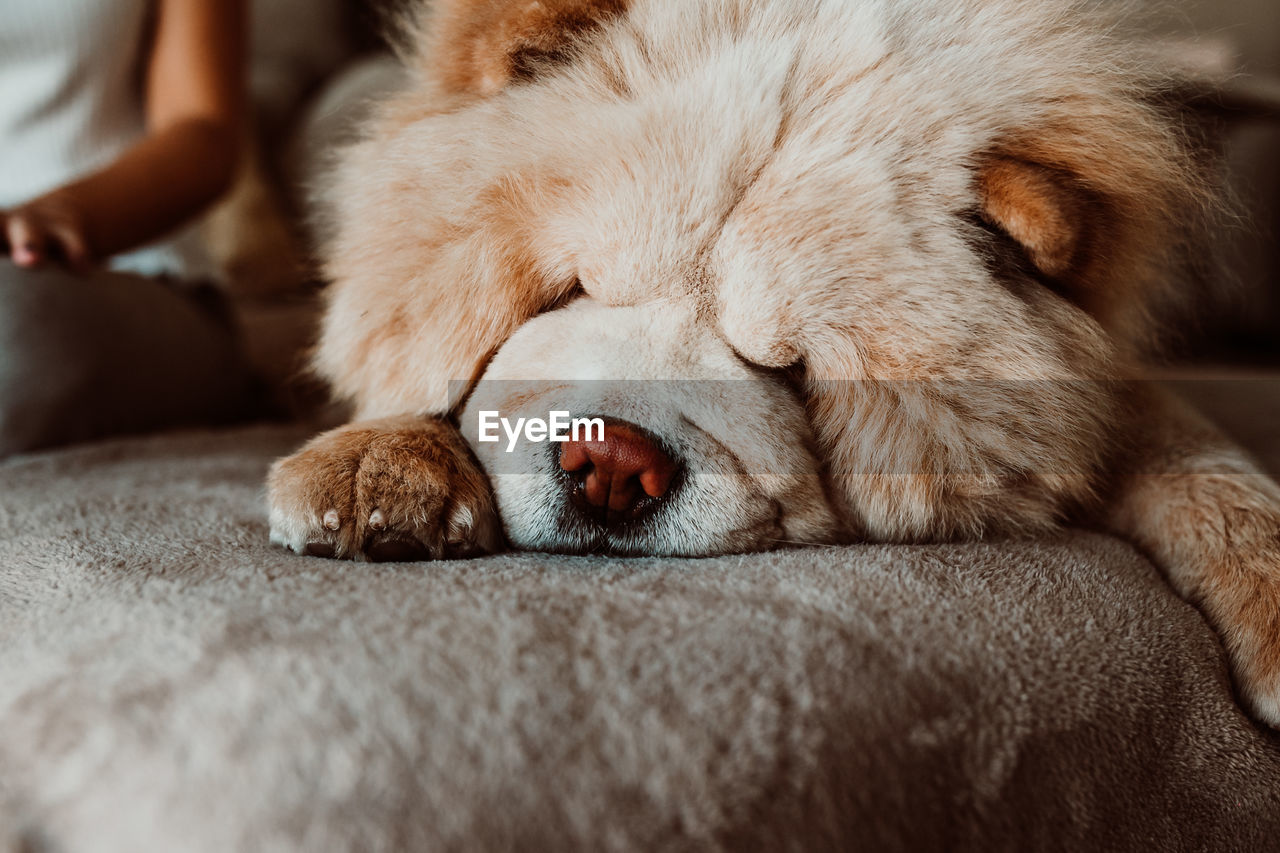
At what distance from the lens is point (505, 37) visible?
3.46 ft

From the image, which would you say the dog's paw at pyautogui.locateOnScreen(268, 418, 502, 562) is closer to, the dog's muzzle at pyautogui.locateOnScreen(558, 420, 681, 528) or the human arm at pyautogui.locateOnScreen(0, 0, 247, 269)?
the dog's muzzle at pyautogui.locateOnScreen(558, 420, 681, 528)

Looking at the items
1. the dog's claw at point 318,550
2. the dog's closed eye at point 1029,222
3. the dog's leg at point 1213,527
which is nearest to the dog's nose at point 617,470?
the dog's claw at point 318,550

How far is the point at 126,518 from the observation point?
101 centimetres

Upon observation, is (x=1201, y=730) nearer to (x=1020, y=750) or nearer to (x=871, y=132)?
(x=1020, y=750)

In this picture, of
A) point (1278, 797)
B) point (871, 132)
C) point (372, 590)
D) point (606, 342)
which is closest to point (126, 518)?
point (372, 590)

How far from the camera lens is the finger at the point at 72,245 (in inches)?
57.7

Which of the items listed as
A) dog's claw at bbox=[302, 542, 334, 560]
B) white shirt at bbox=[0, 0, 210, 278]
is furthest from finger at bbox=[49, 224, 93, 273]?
dog's claw at bbox=[302, 542, 334, 560]

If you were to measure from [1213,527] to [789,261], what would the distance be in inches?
24.2

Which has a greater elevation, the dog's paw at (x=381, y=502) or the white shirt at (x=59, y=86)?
the white shirt at (x=59, y=86)

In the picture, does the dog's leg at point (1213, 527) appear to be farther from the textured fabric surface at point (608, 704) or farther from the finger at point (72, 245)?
the finger at point (72, 245)

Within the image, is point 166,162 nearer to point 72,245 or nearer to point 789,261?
point 72,245

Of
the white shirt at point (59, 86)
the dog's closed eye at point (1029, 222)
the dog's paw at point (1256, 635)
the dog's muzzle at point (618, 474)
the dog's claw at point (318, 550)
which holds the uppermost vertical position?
the white shirt at point (59, 86)

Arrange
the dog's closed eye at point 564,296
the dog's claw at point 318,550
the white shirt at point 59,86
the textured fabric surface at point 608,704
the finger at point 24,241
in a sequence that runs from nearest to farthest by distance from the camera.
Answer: the textured fabric surface at point 608,704 → the dog's claw at point 318,550 → the dog's closed eye at point 564,296 → the finger at point 24,241 → the white shirt at point 59,86

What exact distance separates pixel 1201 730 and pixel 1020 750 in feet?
0.96
